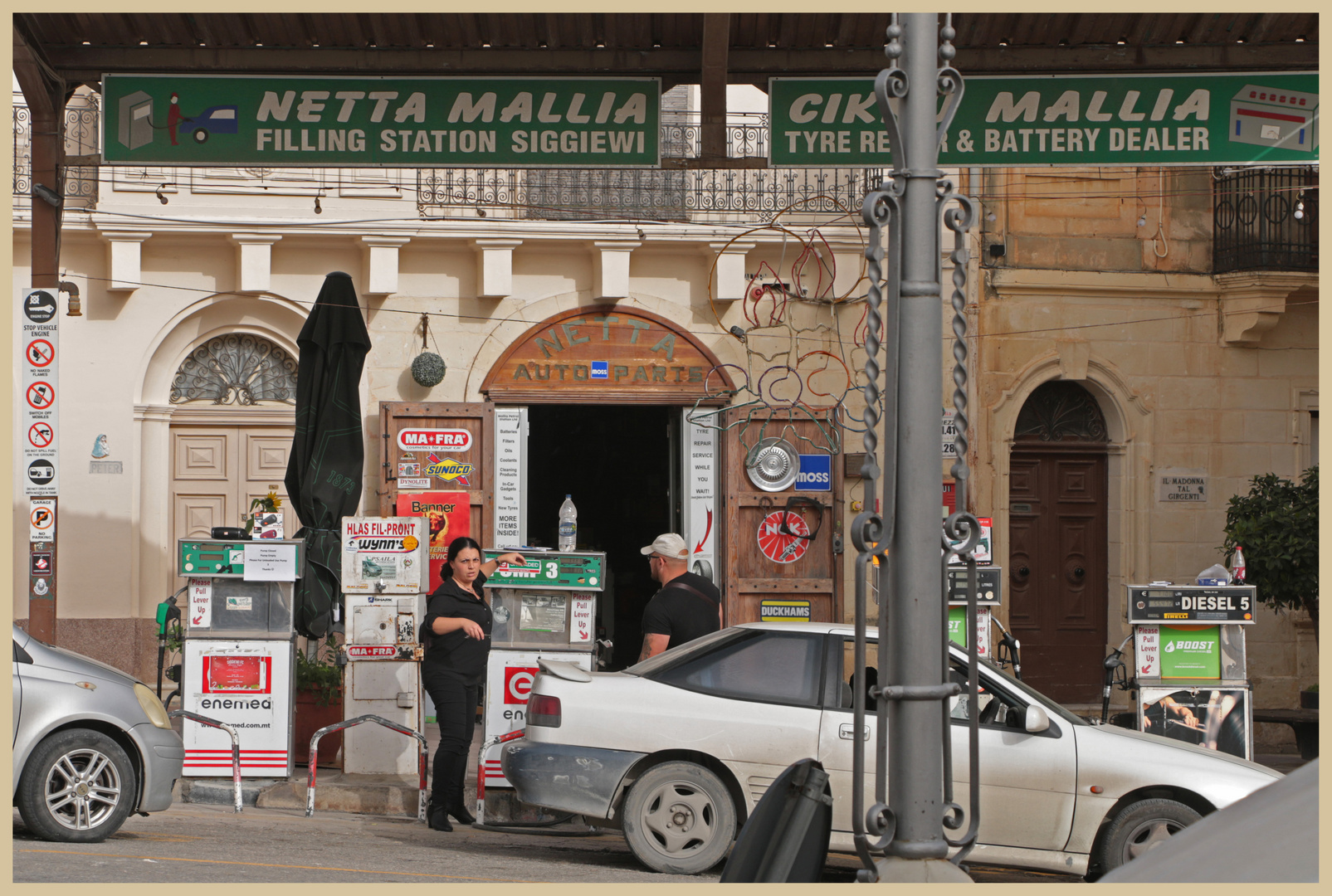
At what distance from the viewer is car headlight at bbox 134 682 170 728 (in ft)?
27.8

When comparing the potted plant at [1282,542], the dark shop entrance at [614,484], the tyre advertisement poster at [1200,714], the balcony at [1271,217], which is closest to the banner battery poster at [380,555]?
the tyre advertisement poster at [1200,714]

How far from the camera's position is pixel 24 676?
8086 mm

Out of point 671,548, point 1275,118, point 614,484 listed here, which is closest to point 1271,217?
point 1275,118

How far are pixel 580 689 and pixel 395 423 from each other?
7.78 meters

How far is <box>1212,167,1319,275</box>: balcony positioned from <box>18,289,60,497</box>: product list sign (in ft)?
41.0

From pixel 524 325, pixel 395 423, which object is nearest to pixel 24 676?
pixel 395 423

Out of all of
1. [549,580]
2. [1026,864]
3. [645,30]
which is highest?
[645,30]

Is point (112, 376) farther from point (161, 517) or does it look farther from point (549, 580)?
point (549, 580)

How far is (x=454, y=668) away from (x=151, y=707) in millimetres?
1937

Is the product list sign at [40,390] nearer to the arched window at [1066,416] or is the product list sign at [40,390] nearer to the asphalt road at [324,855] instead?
the asphalt road at [324,855]

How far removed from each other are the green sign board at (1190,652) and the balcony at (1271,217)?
23.4 ft

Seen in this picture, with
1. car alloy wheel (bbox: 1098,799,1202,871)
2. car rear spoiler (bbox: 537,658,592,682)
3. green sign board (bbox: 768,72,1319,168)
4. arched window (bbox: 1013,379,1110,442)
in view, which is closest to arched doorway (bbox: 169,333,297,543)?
car rear spoiler (bbox: 537,658,592,682)

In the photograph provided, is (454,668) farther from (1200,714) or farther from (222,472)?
(222,472)

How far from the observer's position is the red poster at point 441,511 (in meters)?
15.2
